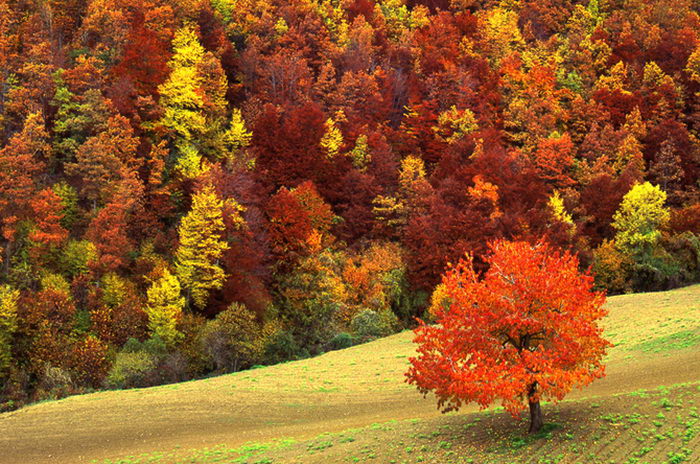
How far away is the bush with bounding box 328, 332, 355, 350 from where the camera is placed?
67.8 meters

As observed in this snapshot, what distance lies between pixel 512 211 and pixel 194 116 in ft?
108

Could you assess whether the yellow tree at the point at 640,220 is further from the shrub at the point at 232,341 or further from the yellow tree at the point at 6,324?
the yellow tree at the point at 6,324

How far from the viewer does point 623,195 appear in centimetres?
8531

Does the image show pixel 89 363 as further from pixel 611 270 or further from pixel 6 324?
pixel 611 270

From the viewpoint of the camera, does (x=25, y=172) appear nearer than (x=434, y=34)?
Yes

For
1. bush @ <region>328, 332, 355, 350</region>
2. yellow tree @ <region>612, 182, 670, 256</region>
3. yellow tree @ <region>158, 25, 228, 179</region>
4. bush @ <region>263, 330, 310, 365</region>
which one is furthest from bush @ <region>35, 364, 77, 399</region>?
yellow tree @ <region>612, 182, 670, 256</region>

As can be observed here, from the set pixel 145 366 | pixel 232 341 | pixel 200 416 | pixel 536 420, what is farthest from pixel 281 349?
pixel 536 420

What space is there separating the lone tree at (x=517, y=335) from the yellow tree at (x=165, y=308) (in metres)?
35.0

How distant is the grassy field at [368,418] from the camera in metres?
30.7

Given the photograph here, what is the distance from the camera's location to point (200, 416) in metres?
45.6

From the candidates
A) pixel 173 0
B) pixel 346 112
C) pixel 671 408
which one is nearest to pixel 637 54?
pixel 346 112

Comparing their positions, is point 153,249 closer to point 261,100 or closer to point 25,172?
point 25,172

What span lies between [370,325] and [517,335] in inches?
1536

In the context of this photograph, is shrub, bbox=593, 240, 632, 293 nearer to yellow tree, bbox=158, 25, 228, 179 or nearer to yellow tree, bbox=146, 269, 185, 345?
yellow tree, bbox=158, 25, 228, 179
